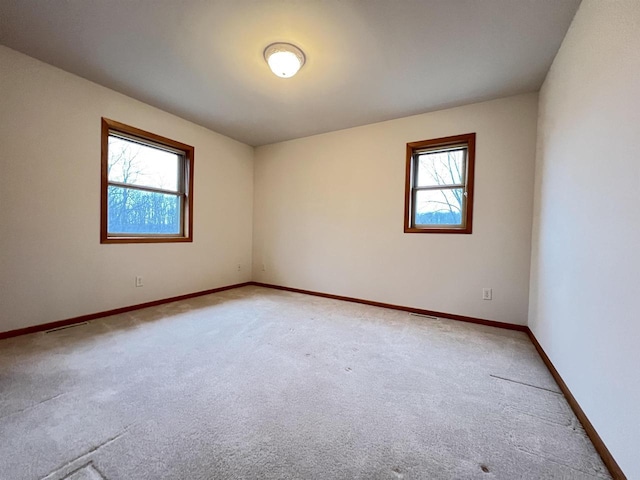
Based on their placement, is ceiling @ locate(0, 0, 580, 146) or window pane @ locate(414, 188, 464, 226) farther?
window pane @ locate(414, 188, 464, 226)

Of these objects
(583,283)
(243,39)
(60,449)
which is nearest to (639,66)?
(583,283)

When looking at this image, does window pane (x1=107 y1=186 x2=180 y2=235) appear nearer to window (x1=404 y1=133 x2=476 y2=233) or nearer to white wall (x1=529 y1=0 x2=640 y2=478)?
window (x1=404 y1=133 x2=476 y2=233)

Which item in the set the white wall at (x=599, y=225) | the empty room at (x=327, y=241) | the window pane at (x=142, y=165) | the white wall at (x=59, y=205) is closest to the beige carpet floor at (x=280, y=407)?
the empty room at (x=327, y=241)

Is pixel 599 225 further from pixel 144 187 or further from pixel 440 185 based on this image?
pixel 144 187

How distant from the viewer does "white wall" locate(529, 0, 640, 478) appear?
3.40 feet

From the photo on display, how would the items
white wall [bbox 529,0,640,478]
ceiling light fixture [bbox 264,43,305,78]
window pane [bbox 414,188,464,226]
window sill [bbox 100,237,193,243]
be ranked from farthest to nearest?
window pane [bbox 414,188,464,226] → window sill [bbox 100,237,193,243] → ceiling light fixture [bbox 264,43,305,78] → white wall [bbox 529,0,640,478]

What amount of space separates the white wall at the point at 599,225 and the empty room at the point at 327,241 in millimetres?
16

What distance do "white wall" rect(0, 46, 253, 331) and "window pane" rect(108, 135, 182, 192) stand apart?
22 cm

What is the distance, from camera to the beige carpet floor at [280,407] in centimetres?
106

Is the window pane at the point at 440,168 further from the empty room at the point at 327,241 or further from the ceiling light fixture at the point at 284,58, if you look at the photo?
the ceiling light fixture at the point at 284,58

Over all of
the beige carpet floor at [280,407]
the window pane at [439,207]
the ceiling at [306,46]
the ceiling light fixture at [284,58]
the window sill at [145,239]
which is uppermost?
the ceiling at [306,46]

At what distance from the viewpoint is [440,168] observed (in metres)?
3.22

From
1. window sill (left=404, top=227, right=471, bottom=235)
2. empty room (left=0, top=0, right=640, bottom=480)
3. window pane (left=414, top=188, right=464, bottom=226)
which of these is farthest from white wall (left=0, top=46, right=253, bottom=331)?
window pane (left=414, top=188, right=464, bottom=226)

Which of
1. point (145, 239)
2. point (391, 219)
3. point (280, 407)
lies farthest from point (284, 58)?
point (145, 239)
